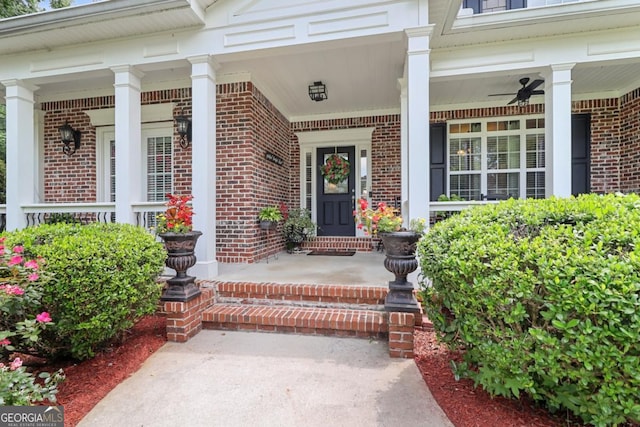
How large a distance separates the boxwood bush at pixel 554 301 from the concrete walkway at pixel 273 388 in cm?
50

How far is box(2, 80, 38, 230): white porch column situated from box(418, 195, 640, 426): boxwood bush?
5.65 meters

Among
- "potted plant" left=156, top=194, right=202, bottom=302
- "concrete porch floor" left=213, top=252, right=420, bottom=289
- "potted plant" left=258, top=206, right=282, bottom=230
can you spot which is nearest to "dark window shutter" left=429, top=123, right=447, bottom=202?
"concrete porch floor" left=213, top=252, right=420, bottom=289

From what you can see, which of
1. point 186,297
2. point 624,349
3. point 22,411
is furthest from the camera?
point 186,297

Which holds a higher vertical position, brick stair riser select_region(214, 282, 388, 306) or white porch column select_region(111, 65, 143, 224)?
white porch column select_region(111, 65, 143, 224)

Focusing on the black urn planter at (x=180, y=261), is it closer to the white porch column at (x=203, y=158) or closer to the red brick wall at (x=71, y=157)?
the white porch column at (x=203, y=158)

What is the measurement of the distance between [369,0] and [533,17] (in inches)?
73.8

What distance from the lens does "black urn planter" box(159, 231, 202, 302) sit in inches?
117

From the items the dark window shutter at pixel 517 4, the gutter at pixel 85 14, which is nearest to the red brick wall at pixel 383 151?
the dark window shutter at pixel 517 4

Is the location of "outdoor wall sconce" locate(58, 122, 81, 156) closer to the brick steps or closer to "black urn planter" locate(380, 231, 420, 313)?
the brick steps

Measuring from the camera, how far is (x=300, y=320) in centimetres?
292

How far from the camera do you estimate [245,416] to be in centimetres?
183

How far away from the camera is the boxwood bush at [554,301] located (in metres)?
1.35

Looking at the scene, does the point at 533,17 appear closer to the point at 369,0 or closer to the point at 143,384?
the point at 369,0

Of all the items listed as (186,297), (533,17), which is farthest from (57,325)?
(533,17)
